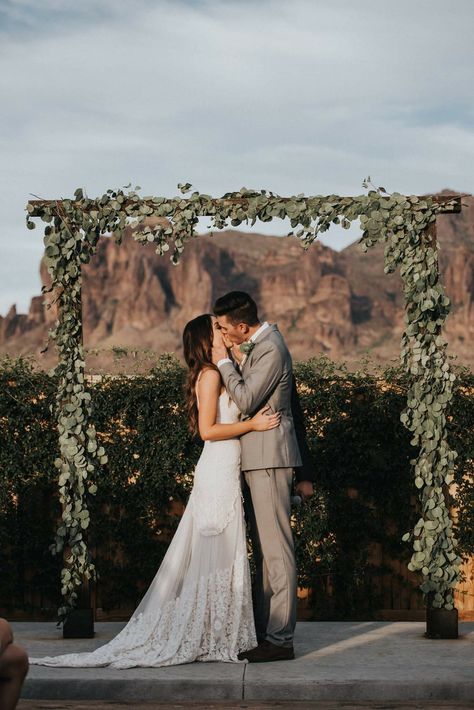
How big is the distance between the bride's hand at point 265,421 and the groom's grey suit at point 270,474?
0.04 m

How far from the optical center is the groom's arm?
640 centimetres

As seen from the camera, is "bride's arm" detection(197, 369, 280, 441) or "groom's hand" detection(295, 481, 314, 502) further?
"groom's hand" detection(295, 481, 314, 502)

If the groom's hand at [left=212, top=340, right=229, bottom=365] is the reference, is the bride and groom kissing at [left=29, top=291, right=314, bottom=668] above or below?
below

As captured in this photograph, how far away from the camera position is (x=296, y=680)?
19.3ft

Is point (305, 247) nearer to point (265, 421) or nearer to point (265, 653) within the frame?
point (265, 421)

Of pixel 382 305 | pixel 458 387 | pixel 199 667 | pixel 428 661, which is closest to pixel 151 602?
pixel 199 667

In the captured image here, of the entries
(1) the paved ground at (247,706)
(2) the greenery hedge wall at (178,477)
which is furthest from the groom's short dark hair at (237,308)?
(2) the greenery hedge wall at (178,477)

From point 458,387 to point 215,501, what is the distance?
10.4 feet

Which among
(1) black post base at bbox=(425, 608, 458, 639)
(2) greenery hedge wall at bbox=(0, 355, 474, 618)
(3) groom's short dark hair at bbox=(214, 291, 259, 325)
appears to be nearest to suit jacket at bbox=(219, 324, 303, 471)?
(3) groom's short dark hair at bbox=(214, 291, 259, 325)

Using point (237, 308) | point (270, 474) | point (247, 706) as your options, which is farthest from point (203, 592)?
point (237, 308)

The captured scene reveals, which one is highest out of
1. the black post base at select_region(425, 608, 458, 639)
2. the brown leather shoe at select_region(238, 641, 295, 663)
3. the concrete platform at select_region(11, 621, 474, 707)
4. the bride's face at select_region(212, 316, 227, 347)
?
the bride's face at select_region(212, 316, 227, 347)

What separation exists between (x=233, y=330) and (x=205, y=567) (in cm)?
142

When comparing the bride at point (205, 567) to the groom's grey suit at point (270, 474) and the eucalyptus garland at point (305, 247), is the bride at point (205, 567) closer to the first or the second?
the groom's grey suit at point (270, 474)

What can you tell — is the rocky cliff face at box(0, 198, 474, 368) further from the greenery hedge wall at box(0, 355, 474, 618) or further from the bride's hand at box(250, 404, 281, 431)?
the bride's hand at box(250, 404, 281, 431)
